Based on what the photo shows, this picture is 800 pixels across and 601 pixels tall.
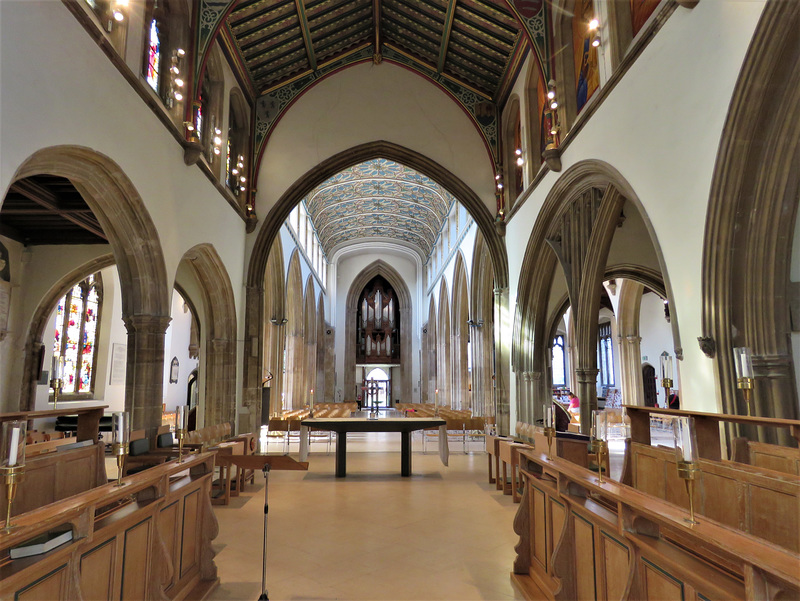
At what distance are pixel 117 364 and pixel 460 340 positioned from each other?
11707mm

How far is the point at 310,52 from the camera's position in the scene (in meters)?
11.6

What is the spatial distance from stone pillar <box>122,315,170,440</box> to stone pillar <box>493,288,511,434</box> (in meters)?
7.00

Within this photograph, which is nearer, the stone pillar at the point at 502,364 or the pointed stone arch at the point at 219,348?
the pointed stone arch at the point at 219,348

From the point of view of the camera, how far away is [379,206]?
23.1 meters

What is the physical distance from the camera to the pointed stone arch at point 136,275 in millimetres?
6453

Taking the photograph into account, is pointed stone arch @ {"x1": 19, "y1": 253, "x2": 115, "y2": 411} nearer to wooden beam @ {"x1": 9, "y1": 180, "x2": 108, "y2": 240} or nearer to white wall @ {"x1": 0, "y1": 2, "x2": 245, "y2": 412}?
wooden beam @ {"x1": 9, "y1": 180, "x2": 108, "y2": 240}

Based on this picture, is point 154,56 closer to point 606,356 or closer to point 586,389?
point 586,389

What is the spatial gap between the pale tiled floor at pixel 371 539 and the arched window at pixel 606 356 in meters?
18.7

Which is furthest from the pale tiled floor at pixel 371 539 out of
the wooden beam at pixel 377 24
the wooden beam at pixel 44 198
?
the wooden beam at pixel 377 24

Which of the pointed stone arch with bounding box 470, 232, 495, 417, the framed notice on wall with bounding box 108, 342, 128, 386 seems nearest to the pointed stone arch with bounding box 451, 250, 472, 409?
A: the pointed stone arch with bounding box 470, 232, 495, 417

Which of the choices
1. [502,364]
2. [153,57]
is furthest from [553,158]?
[153,57]

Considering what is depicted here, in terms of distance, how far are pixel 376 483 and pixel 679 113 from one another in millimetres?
5715

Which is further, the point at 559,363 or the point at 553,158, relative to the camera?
the point at 559,363

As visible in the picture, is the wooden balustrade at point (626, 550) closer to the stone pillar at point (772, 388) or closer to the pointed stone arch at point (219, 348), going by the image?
the stone pillar at point (772, 388)
